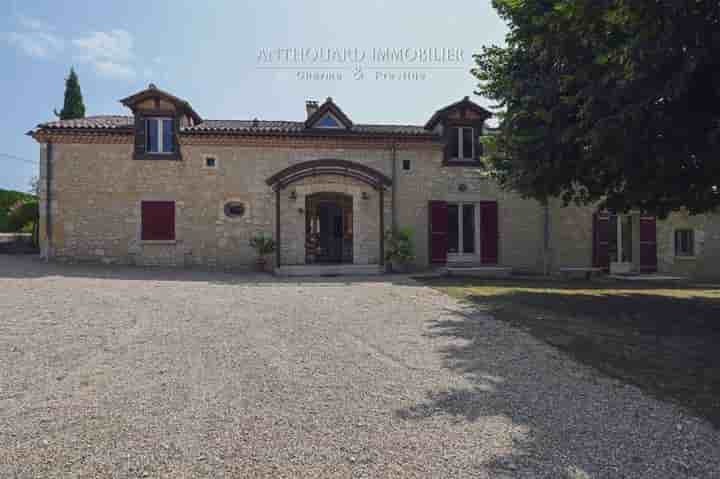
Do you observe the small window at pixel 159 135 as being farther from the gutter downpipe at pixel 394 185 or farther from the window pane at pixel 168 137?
the gutter downpipe at pixel 394 185

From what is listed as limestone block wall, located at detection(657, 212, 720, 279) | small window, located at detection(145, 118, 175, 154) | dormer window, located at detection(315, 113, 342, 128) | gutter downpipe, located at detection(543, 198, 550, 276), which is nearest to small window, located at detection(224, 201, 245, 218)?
small window, located at detection(145, 118, 175, 154)

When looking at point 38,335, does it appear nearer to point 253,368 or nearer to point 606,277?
point 253,368

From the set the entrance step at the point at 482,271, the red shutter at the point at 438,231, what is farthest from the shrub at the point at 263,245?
the entrance step at the point at 482,271

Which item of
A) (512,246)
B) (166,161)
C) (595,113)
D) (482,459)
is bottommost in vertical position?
(482,459)

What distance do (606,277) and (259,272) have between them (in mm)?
11389

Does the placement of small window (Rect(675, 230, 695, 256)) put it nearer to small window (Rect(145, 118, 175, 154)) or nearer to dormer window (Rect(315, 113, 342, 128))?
dormer window (Rect(315, 113, 342, 128))

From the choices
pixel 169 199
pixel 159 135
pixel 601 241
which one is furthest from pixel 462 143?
pixel 159 135

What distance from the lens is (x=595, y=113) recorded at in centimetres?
504

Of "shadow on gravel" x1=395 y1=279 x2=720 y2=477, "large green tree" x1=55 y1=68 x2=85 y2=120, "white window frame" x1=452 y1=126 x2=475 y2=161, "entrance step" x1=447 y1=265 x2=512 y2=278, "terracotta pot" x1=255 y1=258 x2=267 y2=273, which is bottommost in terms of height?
"shadow on gravel" x1=395 y1=279 x2=720 y2=477

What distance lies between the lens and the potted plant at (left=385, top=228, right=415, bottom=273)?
1180 centimetres

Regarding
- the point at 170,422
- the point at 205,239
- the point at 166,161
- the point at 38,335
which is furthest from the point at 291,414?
the point at 166,161

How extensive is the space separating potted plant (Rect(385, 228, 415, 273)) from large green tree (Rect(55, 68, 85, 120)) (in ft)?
67.0

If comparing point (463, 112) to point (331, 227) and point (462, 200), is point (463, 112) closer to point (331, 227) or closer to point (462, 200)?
point (462, 200)

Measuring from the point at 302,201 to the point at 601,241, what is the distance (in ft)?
34.3
